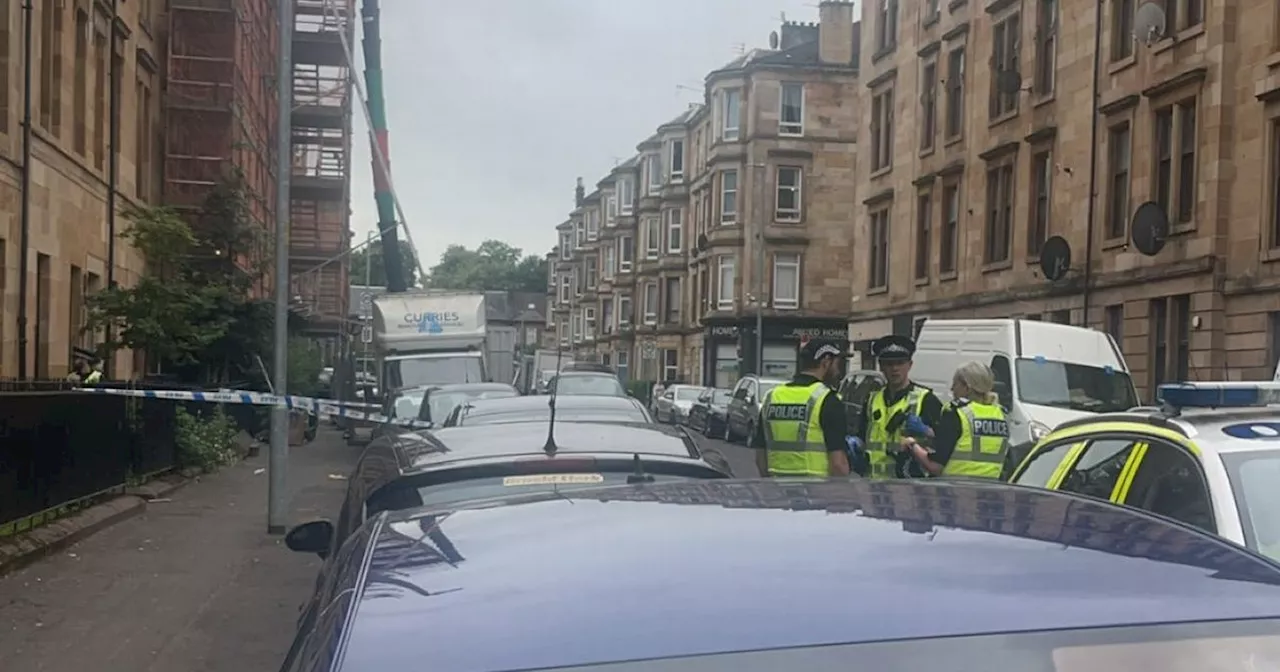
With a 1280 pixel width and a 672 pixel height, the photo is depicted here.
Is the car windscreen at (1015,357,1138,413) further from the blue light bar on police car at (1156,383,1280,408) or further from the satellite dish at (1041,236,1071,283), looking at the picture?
the blue light bar on police car at (1156,383,1280,408)

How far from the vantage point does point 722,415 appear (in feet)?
123

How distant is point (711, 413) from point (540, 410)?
29927mm

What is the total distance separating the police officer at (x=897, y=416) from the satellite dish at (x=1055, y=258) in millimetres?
20973

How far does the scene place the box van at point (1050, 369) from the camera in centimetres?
1750

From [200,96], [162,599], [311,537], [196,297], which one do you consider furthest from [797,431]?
[200,96]

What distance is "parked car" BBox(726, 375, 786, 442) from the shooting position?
3334 cm

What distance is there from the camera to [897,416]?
29.2 feet

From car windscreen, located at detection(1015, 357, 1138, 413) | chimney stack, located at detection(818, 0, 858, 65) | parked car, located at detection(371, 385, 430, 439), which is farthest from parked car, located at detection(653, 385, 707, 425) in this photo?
car windscreen, located at detection(1015, 357, 1138, 413)

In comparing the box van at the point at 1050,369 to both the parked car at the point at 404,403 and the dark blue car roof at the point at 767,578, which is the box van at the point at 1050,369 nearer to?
the parked car at the point at 404,403

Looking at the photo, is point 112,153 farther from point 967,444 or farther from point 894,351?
point 967,444

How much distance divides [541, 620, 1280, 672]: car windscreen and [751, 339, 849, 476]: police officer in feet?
22.5

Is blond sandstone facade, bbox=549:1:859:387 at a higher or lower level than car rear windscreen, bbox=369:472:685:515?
higher

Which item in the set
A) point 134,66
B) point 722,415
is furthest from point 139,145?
point 722,415

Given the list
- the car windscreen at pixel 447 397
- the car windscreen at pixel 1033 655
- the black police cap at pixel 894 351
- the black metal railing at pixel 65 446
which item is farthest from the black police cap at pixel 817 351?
the car windscreen at pixel 447 397
